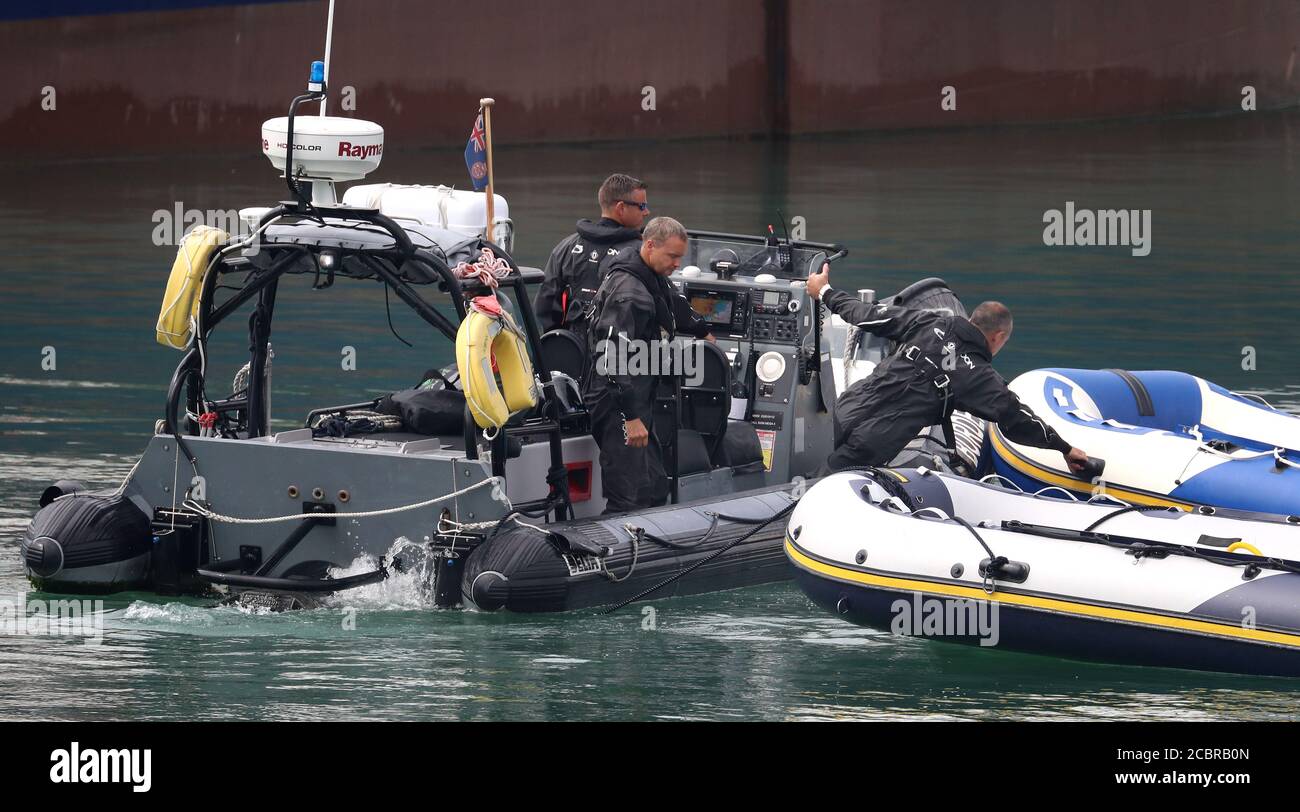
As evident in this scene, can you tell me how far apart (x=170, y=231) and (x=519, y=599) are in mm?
14951

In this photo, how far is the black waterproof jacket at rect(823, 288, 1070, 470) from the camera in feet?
32.7

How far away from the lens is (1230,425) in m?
11.6

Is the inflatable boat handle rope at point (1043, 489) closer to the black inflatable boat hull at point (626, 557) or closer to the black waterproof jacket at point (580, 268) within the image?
the black inflatable boat hull at point (626, 557)

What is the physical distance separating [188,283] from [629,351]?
2077 mm

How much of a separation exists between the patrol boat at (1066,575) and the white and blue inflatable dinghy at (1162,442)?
2.39 feet

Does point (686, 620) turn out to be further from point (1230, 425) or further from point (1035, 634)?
point (1230, 425)

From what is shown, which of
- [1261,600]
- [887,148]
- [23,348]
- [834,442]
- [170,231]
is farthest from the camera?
[887,148]

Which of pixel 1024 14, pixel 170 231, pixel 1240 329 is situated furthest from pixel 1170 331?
pixel 1024 14

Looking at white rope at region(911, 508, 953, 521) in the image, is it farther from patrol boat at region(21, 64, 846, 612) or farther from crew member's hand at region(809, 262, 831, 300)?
crew member's hand at region(809, 262, 831, 300)

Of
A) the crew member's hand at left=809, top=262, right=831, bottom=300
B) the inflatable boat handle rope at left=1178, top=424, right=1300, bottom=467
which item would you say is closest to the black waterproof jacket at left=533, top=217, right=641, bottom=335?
the crew member's hand at left=809, top=262, right=831, bottom=300

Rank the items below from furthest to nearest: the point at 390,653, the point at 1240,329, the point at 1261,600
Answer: the point at 1240,329 < the point at 390,653 < the point at 1261,600

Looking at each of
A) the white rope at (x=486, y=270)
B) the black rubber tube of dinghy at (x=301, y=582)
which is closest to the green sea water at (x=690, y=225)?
the black rubber tube of dinghy at (x=301, y=582)

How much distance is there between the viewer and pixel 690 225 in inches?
917

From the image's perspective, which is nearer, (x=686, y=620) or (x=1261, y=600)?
(x=1261, y=600)
